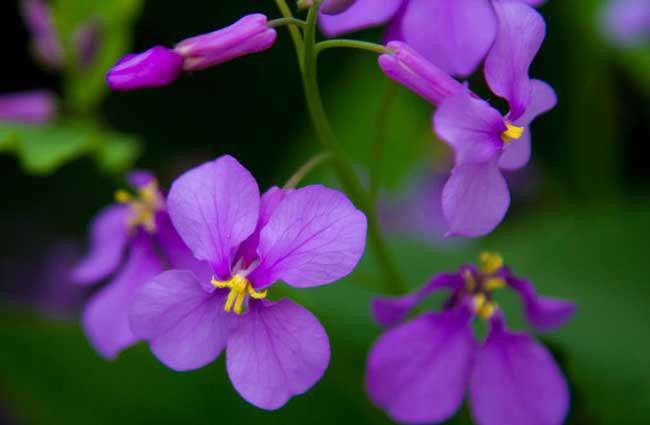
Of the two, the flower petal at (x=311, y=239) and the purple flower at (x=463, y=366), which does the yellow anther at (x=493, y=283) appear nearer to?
the purple flower at (x=463, y=366)

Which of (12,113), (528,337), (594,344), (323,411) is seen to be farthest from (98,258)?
(594,344)

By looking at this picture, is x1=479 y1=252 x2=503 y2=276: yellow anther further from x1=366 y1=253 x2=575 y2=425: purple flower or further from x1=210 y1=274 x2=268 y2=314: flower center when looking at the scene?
x1=210 y1=274 x2=268 y2=314: flower center

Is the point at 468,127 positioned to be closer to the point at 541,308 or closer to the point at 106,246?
the point at 541,308

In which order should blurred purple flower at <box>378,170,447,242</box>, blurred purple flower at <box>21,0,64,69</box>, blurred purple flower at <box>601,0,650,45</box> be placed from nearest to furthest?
blurred purple flower at <box>21,0,64,69</box>
blurred purple flower at <box>601,0,650,45</box>
blurred purple flower at <box>378,170,447,242</box>

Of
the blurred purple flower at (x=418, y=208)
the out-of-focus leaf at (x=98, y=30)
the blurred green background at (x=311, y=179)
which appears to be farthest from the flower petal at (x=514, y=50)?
the blurred purple flower at (x=418, y=208)

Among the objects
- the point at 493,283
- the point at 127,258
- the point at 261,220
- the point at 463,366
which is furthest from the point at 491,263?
the point at 127,258

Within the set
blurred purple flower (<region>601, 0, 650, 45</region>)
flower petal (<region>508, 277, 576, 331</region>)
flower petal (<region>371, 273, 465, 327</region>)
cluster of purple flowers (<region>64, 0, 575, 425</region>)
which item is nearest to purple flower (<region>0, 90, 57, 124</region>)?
cluster of purple flowers (<region>64, 0, 575, 425</region>)

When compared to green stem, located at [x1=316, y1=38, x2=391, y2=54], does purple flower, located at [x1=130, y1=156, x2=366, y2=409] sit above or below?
below
